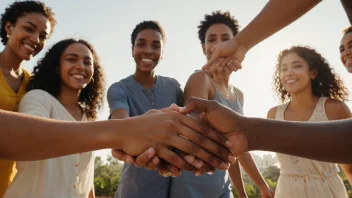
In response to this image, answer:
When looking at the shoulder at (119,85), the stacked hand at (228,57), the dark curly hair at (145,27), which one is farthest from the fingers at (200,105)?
the dark curly hair at (145,27)

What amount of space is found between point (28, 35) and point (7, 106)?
3.20 ft

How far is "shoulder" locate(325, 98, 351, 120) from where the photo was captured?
13.0 ft

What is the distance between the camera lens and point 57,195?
117 inches

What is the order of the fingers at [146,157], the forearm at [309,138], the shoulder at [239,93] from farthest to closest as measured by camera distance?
the shoulder at [239,93], the fingers at [146,157], the forearm at [309,138]

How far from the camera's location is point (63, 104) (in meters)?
3.66

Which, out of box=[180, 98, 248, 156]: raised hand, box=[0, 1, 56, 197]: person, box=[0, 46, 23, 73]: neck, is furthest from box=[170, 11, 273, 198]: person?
box=[0, 46, 23, 73]: neck

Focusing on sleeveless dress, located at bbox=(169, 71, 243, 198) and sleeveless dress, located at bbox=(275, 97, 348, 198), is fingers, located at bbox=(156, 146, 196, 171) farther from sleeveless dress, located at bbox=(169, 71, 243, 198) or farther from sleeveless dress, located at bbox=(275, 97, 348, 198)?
sleeveless dress, located at bbox=(275, 97, 348, 198)

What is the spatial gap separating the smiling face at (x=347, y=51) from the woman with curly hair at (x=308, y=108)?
259 millimetres

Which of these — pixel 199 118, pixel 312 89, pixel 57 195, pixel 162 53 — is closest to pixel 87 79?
pixel 162 53

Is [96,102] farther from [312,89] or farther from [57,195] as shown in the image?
[312,89]

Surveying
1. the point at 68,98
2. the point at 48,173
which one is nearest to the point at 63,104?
the point at 68,98

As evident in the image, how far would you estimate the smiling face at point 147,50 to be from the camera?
13.4 ft

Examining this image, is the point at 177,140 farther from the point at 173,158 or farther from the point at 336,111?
the point at 336,111

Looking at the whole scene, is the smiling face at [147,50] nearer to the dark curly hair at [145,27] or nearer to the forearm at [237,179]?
the dark curly hair at [145,27]
